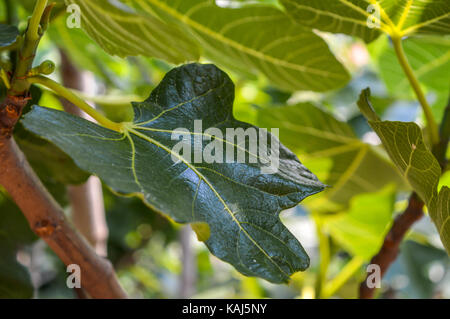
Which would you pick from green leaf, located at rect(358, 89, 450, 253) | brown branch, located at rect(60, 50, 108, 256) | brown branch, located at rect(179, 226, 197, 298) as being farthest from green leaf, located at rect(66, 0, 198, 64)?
brown branch, located at rect(179, 226, 197, 298)

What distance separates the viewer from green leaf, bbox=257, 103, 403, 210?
647mm

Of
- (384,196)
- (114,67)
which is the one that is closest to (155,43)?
(384,196)

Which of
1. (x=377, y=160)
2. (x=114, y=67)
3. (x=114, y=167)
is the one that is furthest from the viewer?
(x=114, y=67)

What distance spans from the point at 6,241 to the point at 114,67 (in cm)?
88

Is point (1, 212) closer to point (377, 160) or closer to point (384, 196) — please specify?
point (377, 160)

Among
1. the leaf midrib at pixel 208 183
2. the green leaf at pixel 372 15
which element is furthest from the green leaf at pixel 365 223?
the leaf midrib at pixel 208 183

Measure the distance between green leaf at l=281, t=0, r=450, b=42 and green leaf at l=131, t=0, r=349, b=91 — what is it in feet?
0.18

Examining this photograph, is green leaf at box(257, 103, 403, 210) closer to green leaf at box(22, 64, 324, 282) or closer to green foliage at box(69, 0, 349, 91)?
green foliage at box(69, 0, 349, 91)

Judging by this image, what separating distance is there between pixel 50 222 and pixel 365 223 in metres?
0.65

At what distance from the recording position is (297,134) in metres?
0.67

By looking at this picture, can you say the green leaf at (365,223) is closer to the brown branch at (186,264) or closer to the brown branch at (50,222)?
the brown branch at (186,264)

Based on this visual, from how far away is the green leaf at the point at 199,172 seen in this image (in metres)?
0.29

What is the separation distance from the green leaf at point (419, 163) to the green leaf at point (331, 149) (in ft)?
0.72

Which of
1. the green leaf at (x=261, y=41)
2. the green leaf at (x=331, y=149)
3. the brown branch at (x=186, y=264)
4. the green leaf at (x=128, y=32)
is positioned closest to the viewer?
the green leaf at (x=128, y=32)
